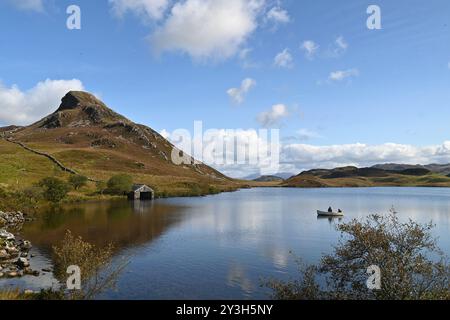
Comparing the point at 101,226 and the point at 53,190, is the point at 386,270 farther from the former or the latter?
the point at 53,190

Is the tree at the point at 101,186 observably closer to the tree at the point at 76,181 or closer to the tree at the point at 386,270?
the tree at the point at 76,181

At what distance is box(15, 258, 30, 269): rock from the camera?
40450 millimetres

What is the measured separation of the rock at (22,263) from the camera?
40450 mm

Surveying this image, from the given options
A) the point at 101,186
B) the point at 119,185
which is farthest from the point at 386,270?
the point at 101,186

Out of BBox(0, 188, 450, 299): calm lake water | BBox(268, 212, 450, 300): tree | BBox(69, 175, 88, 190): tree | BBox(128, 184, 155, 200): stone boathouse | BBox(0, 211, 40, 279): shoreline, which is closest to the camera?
BBox(268, 212, 450, 300): tree

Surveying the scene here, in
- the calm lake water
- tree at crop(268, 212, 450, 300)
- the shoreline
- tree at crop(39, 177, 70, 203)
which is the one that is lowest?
the calm lake water

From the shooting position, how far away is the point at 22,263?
40.7m

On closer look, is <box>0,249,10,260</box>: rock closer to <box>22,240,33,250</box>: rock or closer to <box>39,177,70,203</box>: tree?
<box>22,240,33,250</box>: rock

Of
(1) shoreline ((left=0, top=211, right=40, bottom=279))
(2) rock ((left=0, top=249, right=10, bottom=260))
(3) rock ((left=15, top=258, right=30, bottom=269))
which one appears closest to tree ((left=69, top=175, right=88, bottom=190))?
(1) shoreline ((left=0, top=211, right=40, bottom=279))

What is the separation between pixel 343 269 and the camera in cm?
2680

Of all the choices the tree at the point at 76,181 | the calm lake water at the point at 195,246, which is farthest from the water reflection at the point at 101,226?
the tree at the point at 76,181

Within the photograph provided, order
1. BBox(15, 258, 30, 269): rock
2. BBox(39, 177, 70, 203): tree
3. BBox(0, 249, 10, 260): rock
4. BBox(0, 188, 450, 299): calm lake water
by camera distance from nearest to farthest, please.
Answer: BBox(0, 188, 450, 299): calm lake water
BBox(15, 258, 30, 269): rock
BBox(0, 249, 10, 260): rock
BBox(39, 177, 70, 203): tree
